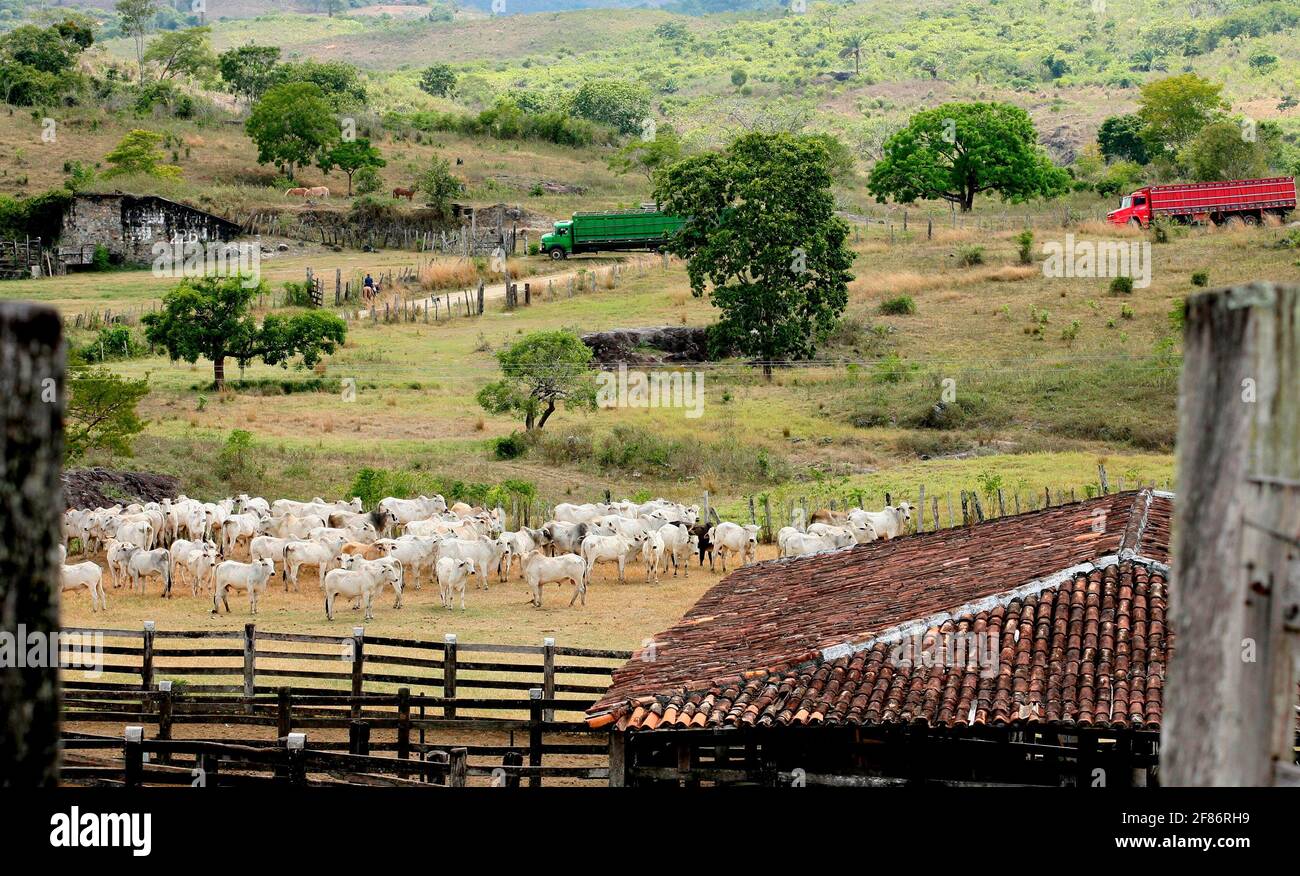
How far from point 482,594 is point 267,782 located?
17367 mm

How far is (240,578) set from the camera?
2809 centimetres

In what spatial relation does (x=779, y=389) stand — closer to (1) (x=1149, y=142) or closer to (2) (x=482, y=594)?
(2) (x=482, y=594)

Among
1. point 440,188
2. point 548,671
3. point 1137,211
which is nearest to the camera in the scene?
point 548,671

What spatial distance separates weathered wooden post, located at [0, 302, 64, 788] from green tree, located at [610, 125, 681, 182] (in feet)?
277

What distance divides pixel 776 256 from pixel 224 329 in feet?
55.8

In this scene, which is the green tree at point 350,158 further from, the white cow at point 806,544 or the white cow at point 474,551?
the white cow at point 806,544

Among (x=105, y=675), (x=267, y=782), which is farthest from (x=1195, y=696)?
(x=105, y=675)

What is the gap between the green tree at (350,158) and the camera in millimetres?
80688

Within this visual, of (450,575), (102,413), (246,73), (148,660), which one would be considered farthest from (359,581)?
(246,73)

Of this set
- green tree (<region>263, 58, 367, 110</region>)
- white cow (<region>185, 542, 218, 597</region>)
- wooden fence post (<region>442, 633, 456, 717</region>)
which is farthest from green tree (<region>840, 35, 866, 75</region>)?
wooden fence post (<region>442, 633, 456, 717</region>)

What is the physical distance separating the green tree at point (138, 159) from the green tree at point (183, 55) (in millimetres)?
50809

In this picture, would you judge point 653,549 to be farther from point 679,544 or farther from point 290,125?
point 290,125

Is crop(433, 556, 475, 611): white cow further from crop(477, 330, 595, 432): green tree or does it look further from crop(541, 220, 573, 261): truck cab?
crop(541, 220, 573, 261): truck cab

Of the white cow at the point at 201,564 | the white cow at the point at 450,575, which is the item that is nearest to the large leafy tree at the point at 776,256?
the white cow at the point at 450,575
